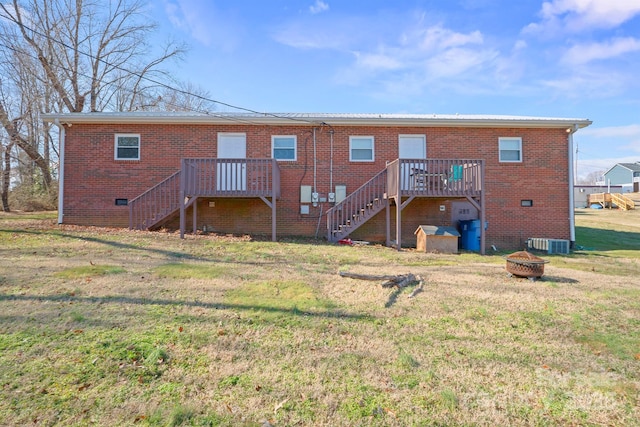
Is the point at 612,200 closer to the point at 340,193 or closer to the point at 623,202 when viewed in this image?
the point at 623,202

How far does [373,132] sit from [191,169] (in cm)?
619

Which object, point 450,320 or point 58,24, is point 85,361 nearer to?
point 450,320

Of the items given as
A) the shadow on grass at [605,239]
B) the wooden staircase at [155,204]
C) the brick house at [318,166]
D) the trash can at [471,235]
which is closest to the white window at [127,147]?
the brick house at [318,166]

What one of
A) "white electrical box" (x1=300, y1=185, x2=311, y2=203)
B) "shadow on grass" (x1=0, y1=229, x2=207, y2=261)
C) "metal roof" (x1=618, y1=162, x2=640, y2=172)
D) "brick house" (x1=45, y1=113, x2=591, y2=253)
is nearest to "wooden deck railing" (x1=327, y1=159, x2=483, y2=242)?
"brick house" (x1=45, y1=113, x2=591, y2=253)

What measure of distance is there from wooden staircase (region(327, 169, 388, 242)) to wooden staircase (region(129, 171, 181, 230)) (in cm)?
502

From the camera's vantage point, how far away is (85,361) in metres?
3.27

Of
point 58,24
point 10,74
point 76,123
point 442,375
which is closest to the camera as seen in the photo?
point 442,375

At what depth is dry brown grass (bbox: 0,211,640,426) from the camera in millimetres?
2699

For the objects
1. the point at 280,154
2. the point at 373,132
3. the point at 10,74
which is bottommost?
the point at 280,154

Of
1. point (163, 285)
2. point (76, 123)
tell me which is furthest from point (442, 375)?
point (76, 123)

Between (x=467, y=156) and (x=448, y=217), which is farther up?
(x=467, y=156)

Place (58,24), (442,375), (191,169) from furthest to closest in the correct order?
(58,24)
(191,169)
(442,375)

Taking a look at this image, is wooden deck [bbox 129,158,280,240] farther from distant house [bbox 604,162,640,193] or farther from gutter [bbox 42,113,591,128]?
distant house [bbox 604,162,640,193]


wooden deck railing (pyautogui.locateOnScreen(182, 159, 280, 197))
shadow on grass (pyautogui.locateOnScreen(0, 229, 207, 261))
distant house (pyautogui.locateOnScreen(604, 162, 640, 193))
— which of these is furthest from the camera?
distant house (pyautogui.locateOnScreen(604, 162, 640, 193))
